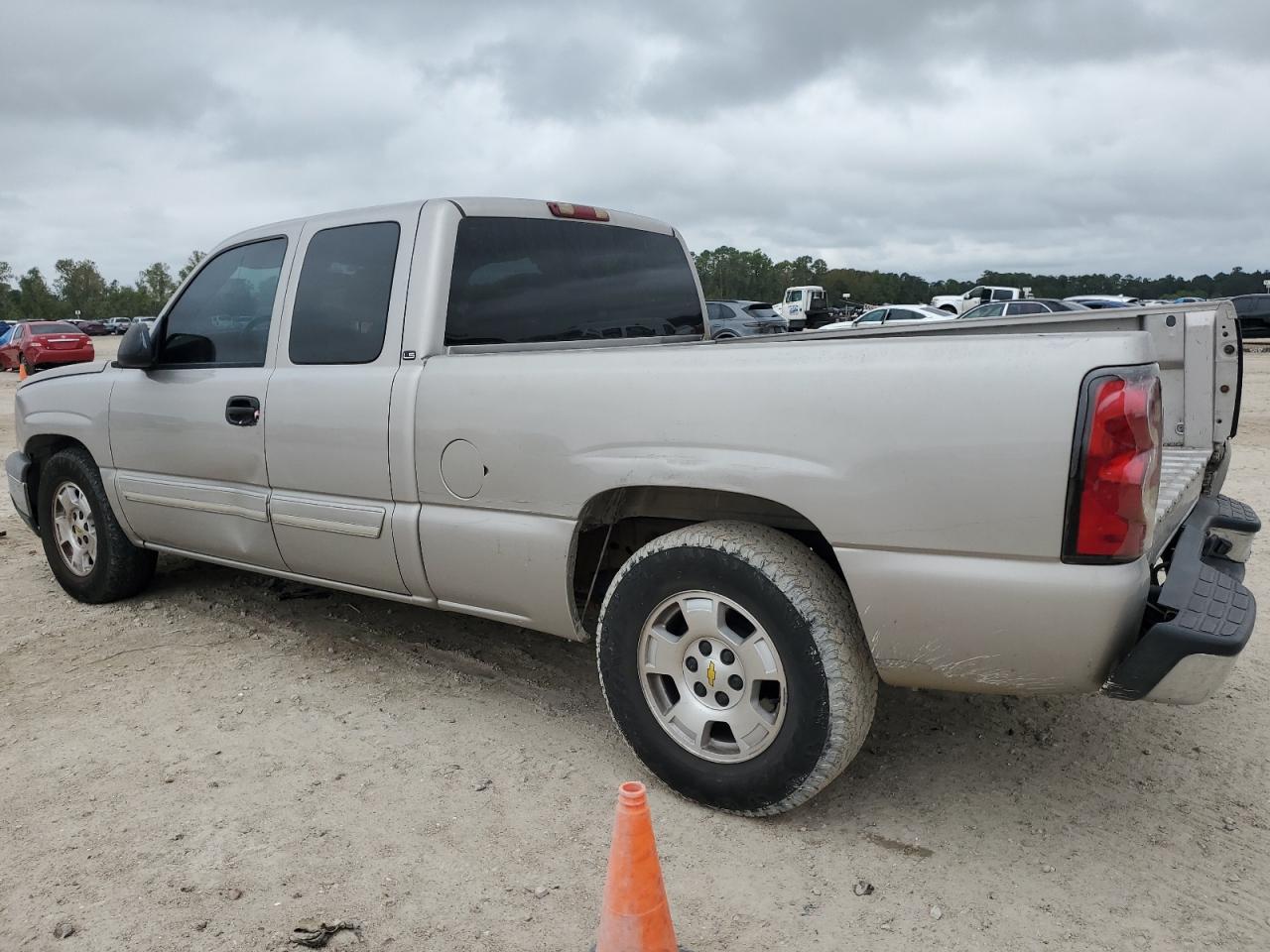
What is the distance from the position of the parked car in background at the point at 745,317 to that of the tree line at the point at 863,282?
34.1 m

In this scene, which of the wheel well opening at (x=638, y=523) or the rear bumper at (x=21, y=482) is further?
→ the rear bumper at (x=21, y=482)

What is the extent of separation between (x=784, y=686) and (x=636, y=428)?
0.85 metres

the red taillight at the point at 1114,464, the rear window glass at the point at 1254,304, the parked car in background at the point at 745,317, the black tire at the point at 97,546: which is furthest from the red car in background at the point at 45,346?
the rear window glass at the point at 1254,304

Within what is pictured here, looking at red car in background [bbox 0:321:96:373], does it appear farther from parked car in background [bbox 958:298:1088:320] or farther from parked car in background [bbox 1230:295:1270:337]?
parked car in background [bbox 1230:295:1270:337]

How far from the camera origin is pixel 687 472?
109 inches

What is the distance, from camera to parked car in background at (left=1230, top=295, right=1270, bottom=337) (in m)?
24.7

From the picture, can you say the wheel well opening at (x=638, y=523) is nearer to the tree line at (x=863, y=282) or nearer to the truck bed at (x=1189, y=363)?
the truck bed at (x=1189, y=363)

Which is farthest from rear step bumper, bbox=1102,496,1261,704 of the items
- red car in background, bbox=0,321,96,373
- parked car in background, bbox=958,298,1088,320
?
red car in background, bbox=0,321,96,373

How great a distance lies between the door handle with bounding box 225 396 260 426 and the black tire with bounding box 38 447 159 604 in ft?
4.03

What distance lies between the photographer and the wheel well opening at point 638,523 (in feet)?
9.57

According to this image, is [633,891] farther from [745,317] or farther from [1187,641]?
[745,317]

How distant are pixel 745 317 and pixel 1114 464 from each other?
22.5 metres

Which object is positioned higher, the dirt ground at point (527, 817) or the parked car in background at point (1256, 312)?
the parked car in background at point (1256, 312)

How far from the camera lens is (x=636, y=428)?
286cm
